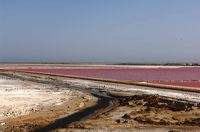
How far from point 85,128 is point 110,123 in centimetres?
144

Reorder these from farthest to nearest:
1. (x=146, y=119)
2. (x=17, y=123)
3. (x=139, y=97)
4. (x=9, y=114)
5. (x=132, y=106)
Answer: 1. (x=139, y=97)
2. (x=132, y=106)
3. (x=9, y=114)
4. (x=146, y=119)
5. (x=17, y=123)

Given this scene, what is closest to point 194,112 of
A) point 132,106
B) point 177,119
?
point 177,119

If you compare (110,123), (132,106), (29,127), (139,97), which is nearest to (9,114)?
(29,127)

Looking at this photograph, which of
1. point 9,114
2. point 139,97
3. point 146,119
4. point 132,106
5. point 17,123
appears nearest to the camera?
point 17,123

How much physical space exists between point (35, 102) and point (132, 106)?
16.4 ft

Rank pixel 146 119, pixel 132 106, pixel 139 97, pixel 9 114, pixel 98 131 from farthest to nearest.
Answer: pixel 139 97 → pixel 132 106 → pixel 9 114 → pixel 146 119 → pixel 98 131

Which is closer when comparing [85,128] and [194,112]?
[85,128]

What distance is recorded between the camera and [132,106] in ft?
69.1

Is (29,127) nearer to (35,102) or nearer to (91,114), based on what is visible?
(91,114)

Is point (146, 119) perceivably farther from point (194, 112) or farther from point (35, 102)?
point (35, 102)

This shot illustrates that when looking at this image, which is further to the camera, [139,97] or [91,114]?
[139,97]

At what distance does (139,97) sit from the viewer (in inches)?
1000

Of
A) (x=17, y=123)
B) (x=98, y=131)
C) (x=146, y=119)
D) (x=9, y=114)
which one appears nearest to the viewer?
(x=98, y=131)

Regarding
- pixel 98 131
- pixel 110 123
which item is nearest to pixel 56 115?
pixel 110 123
